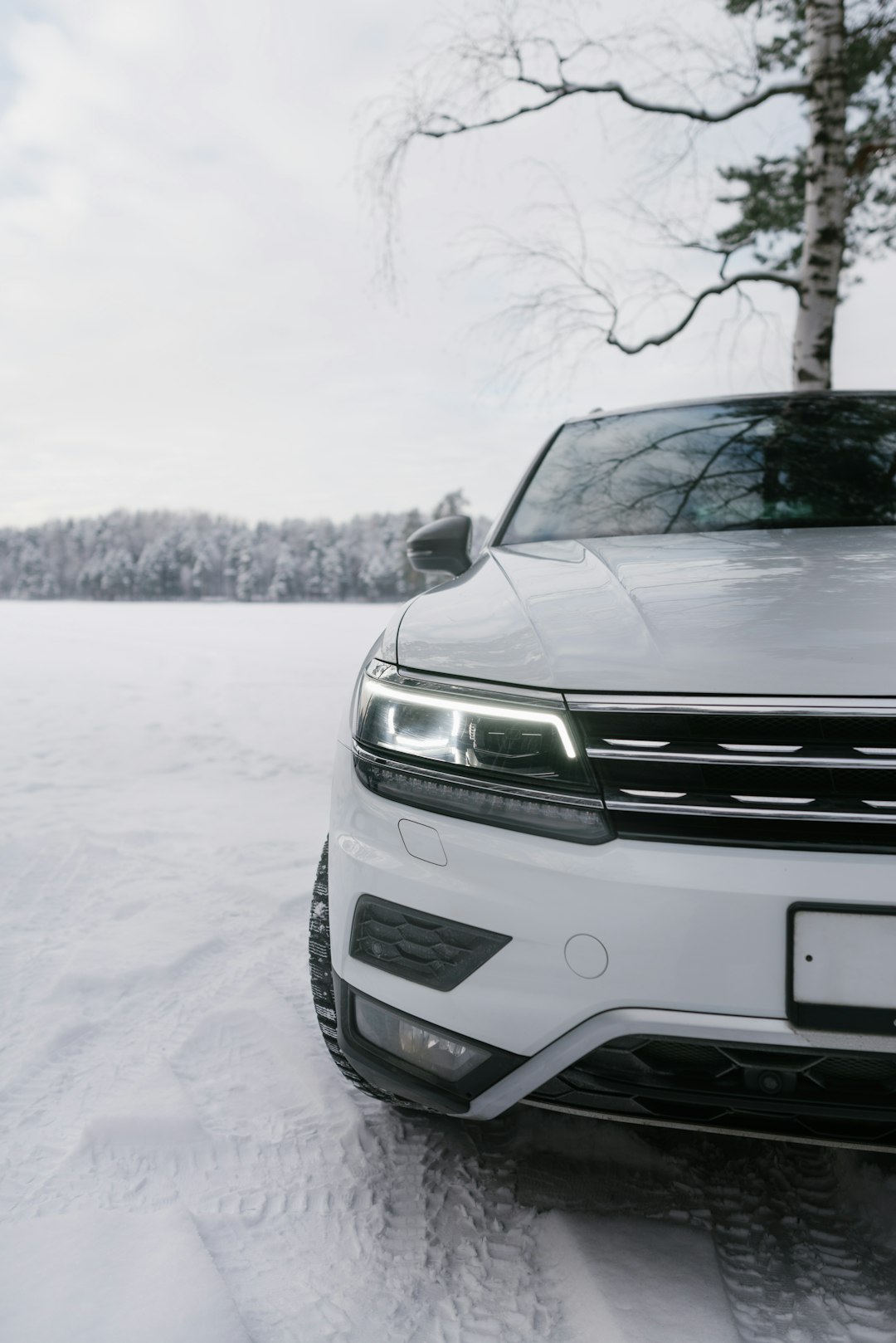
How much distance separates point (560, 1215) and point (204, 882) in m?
1.83

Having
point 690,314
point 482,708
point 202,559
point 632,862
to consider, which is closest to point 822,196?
point 690,314

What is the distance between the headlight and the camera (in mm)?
1204

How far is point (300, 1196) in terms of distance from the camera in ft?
4.87

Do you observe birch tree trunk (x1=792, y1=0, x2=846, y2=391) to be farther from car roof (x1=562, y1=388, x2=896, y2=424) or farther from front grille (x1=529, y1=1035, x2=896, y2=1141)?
front grille (x1=529, y1=1035, x2=896, y2=1141)

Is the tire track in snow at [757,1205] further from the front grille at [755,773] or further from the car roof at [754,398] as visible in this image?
the car roof at [754,398]

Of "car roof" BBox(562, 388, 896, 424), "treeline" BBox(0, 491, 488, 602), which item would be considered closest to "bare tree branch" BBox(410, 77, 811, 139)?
"car roof" BBox(562, 388, 896, 424)

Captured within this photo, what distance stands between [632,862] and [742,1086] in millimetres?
322

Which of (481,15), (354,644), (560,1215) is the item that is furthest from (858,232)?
(560,1215)

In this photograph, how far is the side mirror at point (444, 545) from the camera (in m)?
2.52

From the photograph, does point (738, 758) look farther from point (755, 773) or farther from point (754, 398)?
point (754, 398)

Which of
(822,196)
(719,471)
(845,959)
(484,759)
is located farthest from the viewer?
(822,196)

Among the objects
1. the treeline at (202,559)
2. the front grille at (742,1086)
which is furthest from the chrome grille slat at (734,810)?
the treeline at (202,559)

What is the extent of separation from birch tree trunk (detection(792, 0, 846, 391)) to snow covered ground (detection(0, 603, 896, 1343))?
5419mm

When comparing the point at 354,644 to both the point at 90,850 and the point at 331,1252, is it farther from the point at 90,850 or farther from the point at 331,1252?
the point at 331,1252
